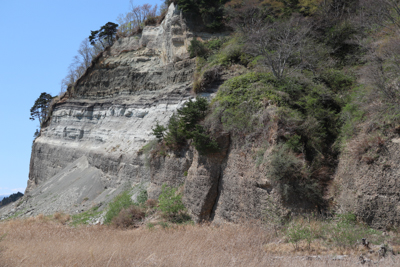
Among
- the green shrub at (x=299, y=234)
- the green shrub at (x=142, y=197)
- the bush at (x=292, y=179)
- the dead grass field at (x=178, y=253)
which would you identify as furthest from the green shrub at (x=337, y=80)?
the green shrub at (x=142, y=197)

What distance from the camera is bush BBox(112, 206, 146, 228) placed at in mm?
14844

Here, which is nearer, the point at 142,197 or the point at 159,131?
the point at 142,197

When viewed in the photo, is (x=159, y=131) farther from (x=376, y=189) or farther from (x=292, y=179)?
(x=376, y=189)

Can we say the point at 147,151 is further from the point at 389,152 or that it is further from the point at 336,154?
the point at 389,152

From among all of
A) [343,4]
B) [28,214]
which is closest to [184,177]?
[28,214]

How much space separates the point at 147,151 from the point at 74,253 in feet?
39.7

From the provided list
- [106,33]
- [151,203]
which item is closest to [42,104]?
[106,33]

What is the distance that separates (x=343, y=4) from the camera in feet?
67.2

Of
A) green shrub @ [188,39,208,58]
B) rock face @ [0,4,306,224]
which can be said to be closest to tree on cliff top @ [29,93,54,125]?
rock face @ [0,4,306,224]

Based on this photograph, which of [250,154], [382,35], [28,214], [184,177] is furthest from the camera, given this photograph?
[28,214]

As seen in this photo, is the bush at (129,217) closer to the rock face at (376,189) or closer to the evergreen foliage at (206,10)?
the rock face at (376,189)

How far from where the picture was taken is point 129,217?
49.1ft

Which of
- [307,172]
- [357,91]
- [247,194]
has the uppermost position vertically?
[357,91]

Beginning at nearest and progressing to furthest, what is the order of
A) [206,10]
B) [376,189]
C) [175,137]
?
[376,189], [175,137], [206,10]
